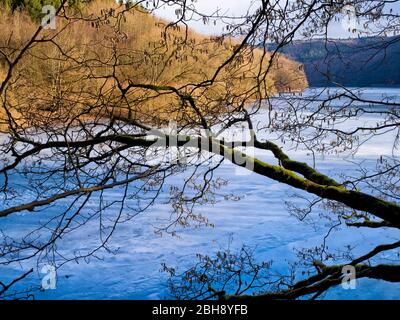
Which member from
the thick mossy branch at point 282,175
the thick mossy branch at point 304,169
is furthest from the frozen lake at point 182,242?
the thick mossy branch at point 282,175

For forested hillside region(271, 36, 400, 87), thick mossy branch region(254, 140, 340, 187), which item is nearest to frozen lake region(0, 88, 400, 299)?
thick mossy branch region(254, 140, 340, 187)

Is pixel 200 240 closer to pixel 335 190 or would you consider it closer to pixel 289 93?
pixel 289 93

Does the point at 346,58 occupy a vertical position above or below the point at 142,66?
below

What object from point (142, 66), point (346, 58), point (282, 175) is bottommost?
point (282, 175)

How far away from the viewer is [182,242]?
5.75 meters

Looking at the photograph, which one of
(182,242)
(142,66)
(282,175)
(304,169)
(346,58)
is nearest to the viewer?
(346,58)

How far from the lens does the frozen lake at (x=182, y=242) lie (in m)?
4.71

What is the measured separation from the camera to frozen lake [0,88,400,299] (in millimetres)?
4707

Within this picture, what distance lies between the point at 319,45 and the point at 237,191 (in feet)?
15.8

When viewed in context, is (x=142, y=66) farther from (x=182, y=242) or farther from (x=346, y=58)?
(x=182, y=242)

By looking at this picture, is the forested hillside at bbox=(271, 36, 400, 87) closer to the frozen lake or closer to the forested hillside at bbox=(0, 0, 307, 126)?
the forested hillside at bbox=(0, 0, 307, 126)

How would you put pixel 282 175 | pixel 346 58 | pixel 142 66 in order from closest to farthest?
pixel 346 58 → pixel 282 175 → pixel 142 66

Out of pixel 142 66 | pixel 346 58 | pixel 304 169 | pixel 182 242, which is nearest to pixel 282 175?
pixel 304 169
